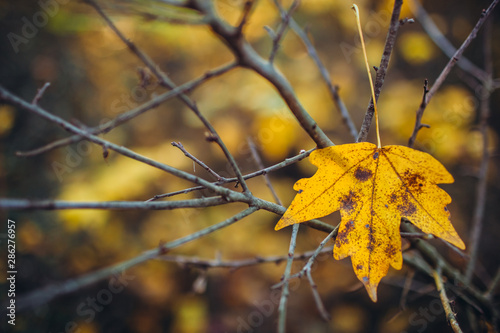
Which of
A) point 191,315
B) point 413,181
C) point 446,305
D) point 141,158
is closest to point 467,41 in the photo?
point 413,181

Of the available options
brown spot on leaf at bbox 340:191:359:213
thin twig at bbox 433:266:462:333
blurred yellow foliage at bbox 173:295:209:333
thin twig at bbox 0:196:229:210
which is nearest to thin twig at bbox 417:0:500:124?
brown spot on leaf at bbox 340:191:359:213

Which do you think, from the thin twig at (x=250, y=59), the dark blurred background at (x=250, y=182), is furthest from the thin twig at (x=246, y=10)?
the dark blurred background at (x=250, y=182)

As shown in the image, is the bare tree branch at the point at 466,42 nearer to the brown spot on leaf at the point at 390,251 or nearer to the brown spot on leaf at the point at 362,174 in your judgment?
the brown spot on leaf at the point at 362,174

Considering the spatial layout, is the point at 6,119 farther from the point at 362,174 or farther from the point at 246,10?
the point at 362,174

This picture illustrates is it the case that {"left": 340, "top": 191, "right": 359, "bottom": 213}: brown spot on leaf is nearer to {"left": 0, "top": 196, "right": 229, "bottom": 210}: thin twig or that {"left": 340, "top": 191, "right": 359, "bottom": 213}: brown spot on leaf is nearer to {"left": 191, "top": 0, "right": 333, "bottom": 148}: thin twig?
{"left": 191, "top": 0, "right": 333, "bottom": 148}: thin twig

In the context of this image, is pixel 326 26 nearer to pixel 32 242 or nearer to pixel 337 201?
pixel 337 201

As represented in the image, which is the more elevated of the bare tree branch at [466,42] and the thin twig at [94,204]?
the bare tree branch at [466,42]
